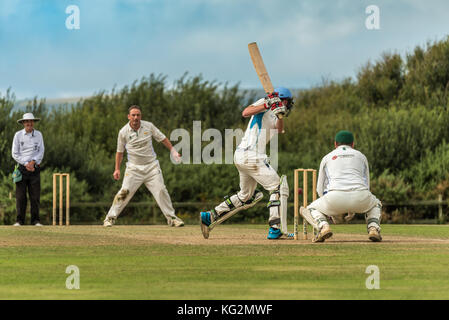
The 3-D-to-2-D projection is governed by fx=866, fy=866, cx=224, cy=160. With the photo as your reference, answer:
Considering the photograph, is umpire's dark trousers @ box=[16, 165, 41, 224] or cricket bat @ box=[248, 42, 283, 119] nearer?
cricket bat @ box=[248, 42, 283, 119]

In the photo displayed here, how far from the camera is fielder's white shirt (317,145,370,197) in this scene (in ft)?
37.5

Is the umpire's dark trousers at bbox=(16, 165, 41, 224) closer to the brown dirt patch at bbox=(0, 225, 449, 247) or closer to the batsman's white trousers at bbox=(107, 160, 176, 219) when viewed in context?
the batsman's white trousers at bbox=(107, 160, 176, 219)

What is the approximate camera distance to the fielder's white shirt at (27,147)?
682 inches

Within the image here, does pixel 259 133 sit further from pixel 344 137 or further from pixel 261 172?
pixel 344 137

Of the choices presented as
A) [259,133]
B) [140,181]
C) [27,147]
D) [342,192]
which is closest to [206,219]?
A: [259,133]

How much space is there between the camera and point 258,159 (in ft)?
40.1

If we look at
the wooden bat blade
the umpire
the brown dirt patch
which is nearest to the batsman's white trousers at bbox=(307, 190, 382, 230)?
the brown dirt patch

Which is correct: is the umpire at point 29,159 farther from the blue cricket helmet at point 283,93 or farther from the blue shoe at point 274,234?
the blue cricket helmet at point 283,93

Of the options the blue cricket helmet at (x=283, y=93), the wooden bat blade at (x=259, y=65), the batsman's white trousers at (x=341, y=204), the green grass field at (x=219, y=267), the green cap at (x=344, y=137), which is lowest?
the green grass field at (x=219, y=267)

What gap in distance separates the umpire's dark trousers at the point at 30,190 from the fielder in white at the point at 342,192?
739cm

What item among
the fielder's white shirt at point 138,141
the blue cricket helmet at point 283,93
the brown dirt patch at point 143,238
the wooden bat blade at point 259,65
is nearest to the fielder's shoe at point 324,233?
the brown dirt patch at point 143,238

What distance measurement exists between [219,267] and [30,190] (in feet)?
30.2

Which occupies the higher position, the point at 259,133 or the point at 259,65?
the point at 259,65

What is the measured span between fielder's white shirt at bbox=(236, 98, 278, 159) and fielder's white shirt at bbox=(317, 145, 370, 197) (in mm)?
1035
